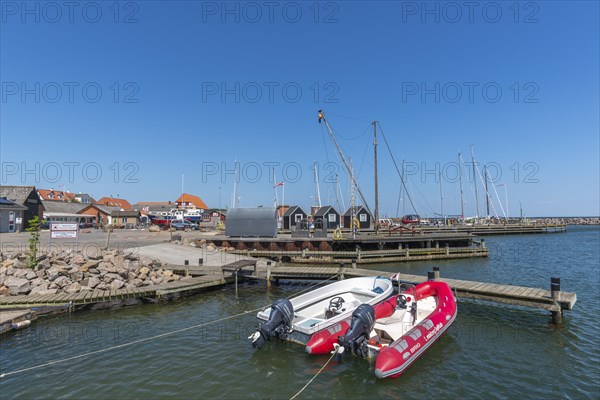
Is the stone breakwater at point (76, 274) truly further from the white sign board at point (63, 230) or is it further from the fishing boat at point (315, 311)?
the fishing boat at point (315, 311)

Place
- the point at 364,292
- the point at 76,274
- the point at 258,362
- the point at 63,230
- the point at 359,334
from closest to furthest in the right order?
1. the point at 359,334
2. the point at 258,362
3. the point at 364,292
4. the point at 76,274
5. the point at 63,230

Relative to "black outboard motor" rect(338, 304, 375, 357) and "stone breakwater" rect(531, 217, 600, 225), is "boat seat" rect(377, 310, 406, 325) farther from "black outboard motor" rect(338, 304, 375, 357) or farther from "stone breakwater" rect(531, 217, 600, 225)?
"stone breakwater" rect(531, 217, 600, 225)

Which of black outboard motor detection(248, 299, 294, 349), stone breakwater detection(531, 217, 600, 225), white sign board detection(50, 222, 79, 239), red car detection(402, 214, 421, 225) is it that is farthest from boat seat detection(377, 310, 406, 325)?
stone breakwater detection(531, 217, 600, 225)

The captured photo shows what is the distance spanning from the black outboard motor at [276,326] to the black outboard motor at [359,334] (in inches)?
85.6

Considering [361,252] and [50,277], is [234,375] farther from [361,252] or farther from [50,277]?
[361,252]

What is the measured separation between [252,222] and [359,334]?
27.1 metres

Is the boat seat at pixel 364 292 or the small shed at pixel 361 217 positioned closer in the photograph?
the boat seat at pixel 364 292

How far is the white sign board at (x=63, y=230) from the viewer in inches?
819

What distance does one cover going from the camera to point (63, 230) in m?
21.2

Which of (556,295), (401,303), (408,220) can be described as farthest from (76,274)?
(408,220)

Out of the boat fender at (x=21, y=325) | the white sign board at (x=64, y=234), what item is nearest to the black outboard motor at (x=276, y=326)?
the boat fender at (x=21, y=325)

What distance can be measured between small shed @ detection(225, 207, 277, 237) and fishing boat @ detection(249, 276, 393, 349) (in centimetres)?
2086

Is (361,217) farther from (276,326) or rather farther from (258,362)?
(258,362)

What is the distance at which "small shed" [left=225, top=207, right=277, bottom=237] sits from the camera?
1388 inches
